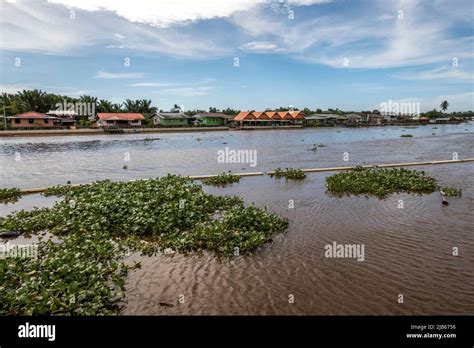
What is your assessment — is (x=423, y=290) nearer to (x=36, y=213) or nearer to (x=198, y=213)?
(x=198, y=213)

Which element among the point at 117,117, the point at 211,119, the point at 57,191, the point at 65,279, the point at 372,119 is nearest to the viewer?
the point at 65,279

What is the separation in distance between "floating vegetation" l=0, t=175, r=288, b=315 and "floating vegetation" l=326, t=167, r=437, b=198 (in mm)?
5321

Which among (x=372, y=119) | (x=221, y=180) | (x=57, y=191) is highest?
(x=372, y=119)

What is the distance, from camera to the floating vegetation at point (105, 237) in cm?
645

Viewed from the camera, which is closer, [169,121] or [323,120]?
[169,121]

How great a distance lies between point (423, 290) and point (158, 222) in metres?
7.26

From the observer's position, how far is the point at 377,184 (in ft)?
52.3

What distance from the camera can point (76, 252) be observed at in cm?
827

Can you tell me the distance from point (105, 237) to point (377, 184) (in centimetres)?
1230

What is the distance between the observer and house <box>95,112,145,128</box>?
82.0 m

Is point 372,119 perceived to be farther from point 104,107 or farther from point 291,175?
point 291,175

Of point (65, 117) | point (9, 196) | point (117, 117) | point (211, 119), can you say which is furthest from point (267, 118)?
point (9, 196)

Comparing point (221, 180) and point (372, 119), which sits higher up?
point (372, 119)

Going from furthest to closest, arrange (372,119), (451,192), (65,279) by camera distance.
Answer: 1. (372,119)
2. (451,192)
3. (65,279)
